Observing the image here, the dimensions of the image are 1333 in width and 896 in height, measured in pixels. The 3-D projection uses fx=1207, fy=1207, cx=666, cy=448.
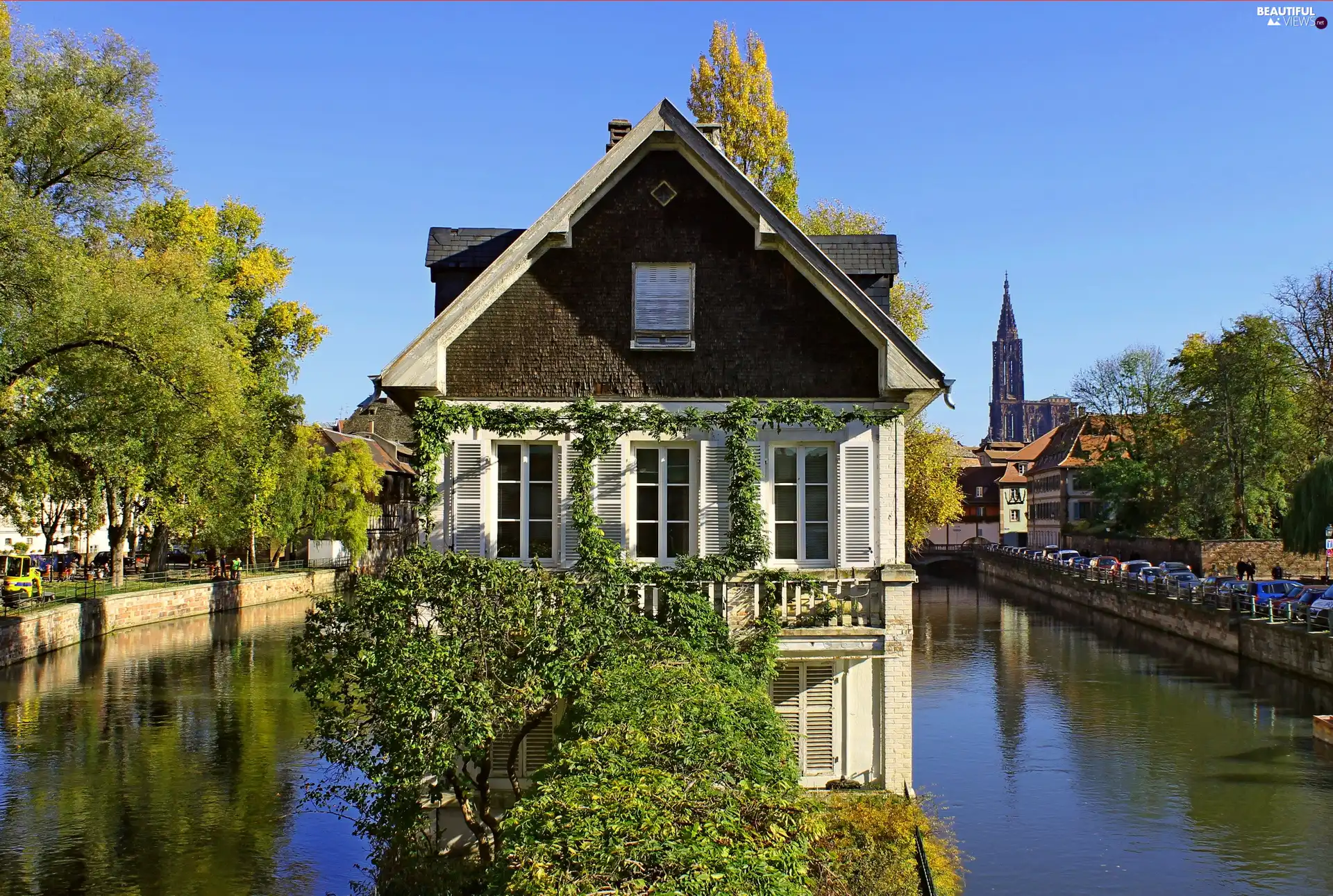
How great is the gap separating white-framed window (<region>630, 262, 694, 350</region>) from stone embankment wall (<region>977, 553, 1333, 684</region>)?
26457 millimetres

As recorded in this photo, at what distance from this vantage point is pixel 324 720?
11867 millimetres

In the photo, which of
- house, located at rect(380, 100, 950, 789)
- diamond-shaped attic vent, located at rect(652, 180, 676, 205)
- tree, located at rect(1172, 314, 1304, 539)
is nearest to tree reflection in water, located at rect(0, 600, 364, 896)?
house, located at rect(380, 100, 950, 789)

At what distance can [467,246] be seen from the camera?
1802 cm

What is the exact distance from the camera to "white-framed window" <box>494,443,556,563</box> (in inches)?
647

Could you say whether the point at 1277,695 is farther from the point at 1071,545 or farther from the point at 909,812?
the point at 1071,545

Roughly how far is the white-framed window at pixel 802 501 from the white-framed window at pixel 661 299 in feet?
7.26

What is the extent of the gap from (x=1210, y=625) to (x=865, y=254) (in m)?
32.3

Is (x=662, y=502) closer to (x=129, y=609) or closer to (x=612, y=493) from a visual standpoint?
(x=612, y=493)

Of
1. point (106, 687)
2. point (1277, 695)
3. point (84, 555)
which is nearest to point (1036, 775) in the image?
point (1277, 695)

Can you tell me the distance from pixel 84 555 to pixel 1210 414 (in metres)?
63.8

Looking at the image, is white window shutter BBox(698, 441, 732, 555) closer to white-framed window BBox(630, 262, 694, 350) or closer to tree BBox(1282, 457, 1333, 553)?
white-framed window BBox(630, 262, 694, 350)

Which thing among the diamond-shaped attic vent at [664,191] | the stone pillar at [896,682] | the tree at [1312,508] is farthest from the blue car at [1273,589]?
the diamond-shaped attic vent at [664,191]

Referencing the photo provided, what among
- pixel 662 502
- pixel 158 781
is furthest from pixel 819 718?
pixel 158 781

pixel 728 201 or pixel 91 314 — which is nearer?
pixel 728 201
